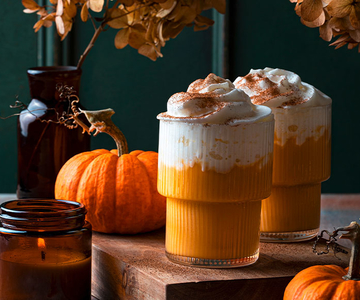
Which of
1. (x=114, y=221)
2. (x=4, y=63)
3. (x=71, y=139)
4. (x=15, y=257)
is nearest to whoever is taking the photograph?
(x=15, y=257)

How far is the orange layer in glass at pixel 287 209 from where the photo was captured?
87 centimetres

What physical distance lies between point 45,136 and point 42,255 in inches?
18.3

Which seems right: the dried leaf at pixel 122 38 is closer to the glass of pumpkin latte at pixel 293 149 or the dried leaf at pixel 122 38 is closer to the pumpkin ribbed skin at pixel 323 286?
the glass of pumpkin latte at pixel 293 149

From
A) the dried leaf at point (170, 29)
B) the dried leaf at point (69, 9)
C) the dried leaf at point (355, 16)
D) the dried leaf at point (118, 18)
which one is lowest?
the dried leaf at point (355, 16)

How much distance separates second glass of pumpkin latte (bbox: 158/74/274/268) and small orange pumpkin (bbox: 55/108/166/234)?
7.1 inches

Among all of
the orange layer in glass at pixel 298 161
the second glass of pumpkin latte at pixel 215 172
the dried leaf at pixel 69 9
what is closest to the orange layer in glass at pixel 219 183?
the second glass of pumpkin latte at pixel 215 172

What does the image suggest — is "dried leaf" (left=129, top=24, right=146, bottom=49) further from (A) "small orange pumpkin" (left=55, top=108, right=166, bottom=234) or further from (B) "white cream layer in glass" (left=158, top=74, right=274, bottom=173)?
(B) "white cream layer in glass" (left=158, top=74, right=274, bottom=173)

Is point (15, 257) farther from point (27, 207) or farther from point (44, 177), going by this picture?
point (44, 177)

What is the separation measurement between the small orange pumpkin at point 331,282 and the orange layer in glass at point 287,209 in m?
0.24

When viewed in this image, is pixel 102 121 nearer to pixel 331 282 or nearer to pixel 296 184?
pixel 296 184

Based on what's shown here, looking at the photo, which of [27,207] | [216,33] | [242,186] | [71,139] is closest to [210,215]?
[242,186]

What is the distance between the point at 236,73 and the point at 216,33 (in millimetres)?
207

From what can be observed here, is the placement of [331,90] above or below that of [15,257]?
above

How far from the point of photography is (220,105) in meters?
0.70
